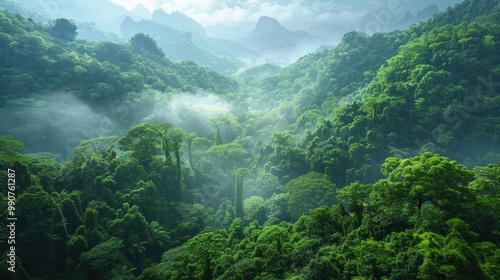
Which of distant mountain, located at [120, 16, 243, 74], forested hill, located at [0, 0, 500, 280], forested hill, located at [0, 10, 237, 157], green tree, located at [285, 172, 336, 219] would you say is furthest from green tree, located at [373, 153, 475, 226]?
distant mountain, located at [120, 16, 243, 74]

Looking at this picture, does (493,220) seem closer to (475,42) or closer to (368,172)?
(368,172)

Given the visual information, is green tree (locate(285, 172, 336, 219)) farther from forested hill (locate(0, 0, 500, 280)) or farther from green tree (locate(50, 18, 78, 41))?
green tree (locate(50, 18, 78, 41))

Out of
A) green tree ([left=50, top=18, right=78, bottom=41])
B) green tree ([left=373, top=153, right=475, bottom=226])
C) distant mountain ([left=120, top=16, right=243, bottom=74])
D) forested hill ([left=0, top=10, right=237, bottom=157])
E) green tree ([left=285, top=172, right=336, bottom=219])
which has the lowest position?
green tree ([left=285, top=172, right=336, bottom=219])

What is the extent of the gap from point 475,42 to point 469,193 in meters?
47.3

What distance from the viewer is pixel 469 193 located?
1970cm

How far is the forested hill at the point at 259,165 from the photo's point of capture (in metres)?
19.9

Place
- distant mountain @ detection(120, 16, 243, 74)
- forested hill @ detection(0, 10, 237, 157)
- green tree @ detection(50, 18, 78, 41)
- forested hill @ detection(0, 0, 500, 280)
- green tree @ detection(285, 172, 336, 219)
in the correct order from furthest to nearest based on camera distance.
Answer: distant mountain @ detection(120, 16, 243, 74) → green tree @ detection(50, 18, 78, 41) → forested hill @ detection(0, 10, 237, 157) → green tree @ detection(285, 172, 336, 219) → forested hill @ detection(0, 0, 500, 280)


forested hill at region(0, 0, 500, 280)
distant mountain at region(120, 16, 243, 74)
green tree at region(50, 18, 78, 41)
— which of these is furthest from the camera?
distant mountain at region(120, 16, 243, 74)

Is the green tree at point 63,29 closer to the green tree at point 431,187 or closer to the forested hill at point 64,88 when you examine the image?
the forested hill at point 64,88

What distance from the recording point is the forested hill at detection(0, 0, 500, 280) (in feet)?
65.3

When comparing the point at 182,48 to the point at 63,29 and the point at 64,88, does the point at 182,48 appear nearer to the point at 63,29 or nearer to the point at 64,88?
the point at 63,29

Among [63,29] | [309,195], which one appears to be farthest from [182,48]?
[309,195]

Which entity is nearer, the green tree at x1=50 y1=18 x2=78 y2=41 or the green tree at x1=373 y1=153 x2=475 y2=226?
the green tree at x1=373 y1=153 x2=475 y2=226

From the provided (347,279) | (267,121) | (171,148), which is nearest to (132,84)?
(267,121)
